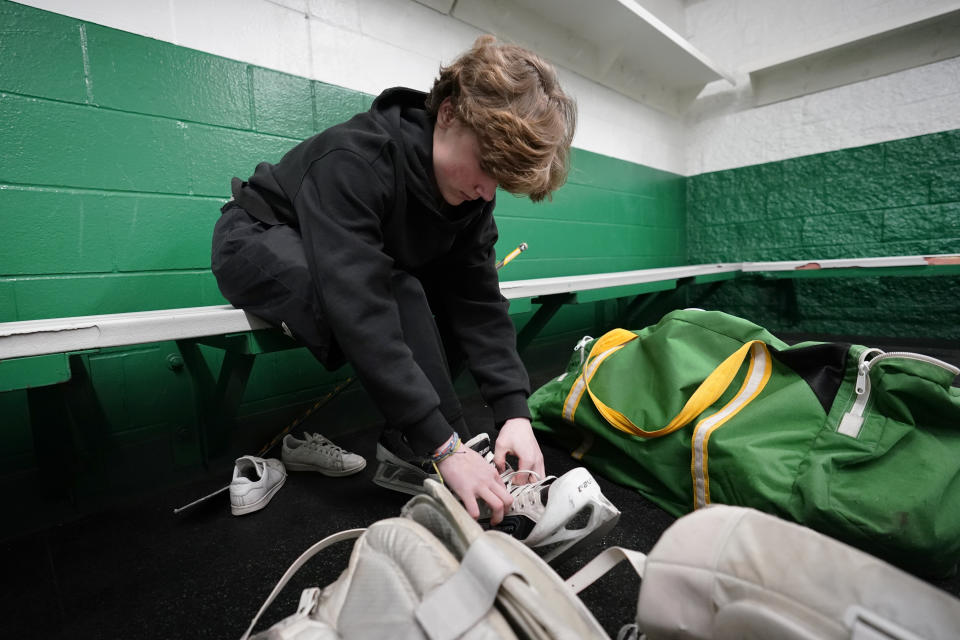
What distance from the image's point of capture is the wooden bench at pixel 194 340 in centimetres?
70

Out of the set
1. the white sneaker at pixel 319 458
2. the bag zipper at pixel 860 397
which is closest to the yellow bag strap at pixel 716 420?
the bag zipper at pixel 860 397

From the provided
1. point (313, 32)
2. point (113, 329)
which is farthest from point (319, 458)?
point (313, 32)

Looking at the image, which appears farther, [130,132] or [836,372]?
[130,132]

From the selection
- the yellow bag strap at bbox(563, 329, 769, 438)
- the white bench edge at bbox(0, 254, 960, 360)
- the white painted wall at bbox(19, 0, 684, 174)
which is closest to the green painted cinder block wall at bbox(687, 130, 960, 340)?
the white painted wall at bbox(19, 0, 684, 174)

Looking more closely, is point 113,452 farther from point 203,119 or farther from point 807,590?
point 807,590

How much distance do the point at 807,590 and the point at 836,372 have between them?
71 centimetres

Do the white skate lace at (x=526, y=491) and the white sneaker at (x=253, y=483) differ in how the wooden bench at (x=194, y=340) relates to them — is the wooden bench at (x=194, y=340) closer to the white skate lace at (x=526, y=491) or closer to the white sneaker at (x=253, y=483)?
the white sneaker at (x=253, y=483)

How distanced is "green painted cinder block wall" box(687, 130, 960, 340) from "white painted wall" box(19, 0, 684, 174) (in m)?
2.42

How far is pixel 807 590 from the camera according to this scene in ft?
1.13

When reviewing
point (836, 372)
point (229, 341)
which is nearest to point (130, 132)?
point (229, 341)

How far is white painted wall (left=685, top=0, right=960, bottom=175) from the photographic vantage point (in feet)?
8.57

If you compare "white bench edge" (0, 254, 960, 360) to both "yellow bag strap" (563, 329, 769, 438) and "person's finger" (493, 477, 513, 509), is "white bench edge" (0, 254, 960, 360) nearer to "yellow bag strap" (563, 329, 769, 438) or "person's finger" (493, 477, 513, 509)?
"person's finger" (493, 477, 513, 509)

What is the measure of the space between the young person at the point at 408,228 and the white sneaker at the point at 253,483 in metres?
0.46

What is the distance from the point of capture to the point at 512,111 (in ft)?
2.37
